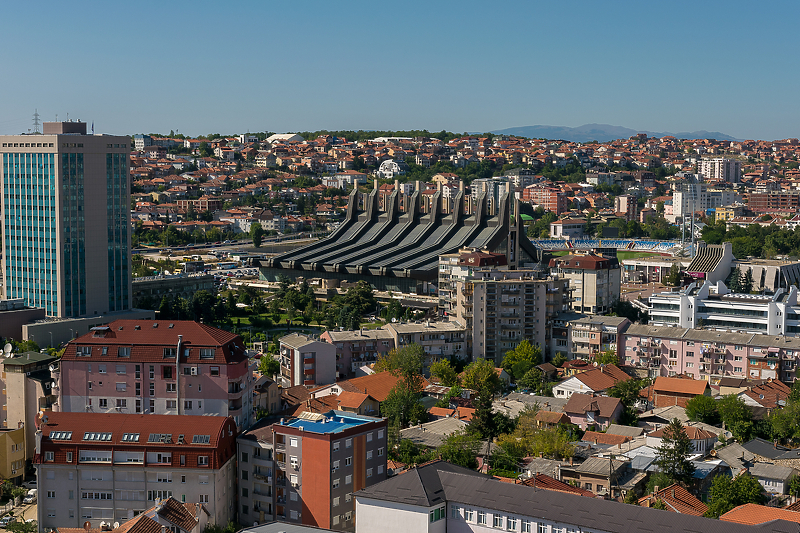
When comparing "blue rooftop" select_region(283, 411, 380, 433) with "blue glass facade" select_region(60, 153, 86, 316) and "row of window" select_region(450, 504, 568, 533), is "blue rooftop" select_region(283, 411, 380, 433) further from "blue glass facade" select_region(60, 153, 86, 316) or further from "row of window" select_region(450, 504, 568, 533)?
"blue glass facade" select_region(60, 153, 86, 316)

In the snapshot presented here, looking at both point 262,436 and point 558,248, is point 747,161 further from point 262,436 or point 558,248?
point 262,436

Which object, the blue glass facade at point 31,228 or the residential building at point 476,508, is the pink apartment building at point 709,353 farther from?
the blue glass facade at point 31,228

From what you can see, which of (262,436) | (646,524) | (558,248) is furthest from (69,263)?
(558,248)

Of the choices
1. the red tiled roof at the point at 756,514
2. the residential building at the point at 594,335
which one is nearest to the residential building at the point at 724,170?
the residential building at the point at 594,335

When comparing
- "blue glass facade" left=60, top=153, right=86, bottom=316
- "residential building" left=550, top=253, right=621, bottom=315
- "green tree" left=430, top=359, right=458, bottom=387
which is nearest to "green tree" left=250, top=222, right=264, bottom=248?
"residential building" left=550, top=253, right=621, bottom=315

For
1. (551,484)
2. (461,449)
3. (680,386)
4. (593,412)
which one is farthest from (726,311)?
(551,484)

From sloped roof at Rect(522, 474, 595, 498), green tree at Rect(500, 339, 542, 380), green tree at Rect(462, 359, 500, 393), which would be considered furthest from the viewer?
green tree at Rect(500, 339, 542, 380)
